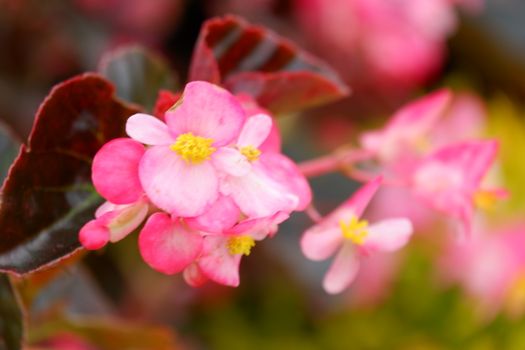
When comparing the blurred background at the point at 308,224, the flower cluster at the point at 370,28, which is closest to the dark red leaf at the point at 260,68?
the blurred background at the point at 308,224

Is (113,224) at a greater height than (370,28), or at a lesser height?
lesser

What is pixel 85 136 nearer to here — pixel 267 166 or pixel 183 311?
pixel 267 166

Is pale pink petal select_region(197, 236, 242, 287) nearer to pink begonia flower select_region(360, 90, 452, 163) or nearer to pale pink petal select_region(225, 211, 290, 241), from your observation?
pale pink petal select_region(225, 211, 290, 241)

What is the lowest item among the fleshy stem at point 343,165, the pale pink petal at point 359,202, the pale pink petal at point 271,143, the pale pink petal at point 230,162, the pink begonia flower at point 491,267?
the pale pink petal at point 230,162

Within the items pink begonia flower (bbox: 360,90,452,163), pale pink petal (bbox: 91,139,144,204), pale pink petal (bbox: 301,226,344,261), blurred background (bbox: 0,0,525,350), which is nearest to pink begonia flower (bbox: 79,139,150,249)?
pale pink petal (bbox: 91,139,144,204)

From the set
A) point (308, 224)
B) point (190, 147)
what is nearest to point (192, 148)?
point (190, 147)

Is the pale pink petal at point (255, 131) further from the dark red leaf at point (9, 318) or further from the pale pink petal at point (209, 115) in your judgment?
the dark red leaf at point (9, 318)

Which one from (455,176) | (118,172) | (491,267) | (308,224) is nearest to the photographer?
(118,172)

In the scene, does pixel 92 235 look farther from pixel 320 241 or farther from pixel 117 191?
pixel 320 241

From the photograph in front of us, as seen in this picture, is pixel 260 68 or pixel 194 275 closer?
pixel 194 275
